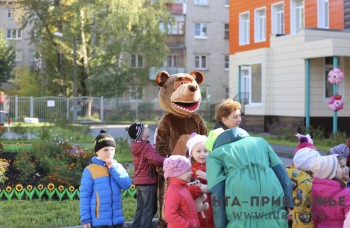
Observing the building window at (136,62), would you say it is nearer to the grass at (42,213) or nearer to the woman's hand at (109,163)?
the grass at (42,213)

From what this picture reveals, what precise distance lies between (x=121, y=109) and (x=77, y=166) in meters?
31.8

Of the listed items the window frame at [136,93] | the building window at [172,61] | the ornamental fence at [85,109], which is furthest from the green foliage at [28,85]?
the building window at [172,61]

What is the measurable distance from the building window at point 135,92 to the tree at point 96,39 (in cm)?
95

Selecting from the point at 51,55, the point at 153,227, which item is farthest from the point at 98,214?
the point at 51,55

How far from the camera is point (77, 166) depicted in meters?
10.6

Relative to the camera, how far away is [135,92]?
46.8 metres

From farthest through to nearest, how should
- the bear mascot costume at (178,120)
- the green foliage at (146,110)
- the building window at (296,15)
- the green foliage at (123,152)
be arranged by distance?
1. the green foliage at (146,110)
2. the building window at (296,15)
3. the green foliage at (123,152)
4. the bear mascot costume at (178,120)

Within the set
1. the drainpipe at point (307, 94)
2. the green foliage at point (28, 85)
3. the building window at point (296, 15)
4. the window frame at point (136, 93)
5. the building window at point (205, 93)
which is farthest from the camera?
the building window at point (205, 93)

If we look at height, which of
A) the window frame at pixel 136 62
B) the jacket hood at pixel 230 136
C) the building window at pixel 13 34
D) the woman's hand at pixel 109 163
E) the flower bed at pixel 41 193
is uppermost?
the building window at pixel 13 34

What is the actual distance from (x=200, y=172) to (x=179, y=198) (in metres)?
0.59

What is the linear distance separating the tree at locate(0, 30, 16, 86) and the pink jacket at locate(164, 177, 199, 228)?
152ft

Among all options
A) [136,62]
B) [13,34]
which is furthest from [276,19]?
[13,34]

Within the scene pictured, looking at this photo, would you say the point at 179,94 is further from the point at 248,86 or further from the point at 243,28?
the point at 243,28

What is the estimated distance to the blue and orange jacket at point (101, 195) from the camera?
20.2ft
